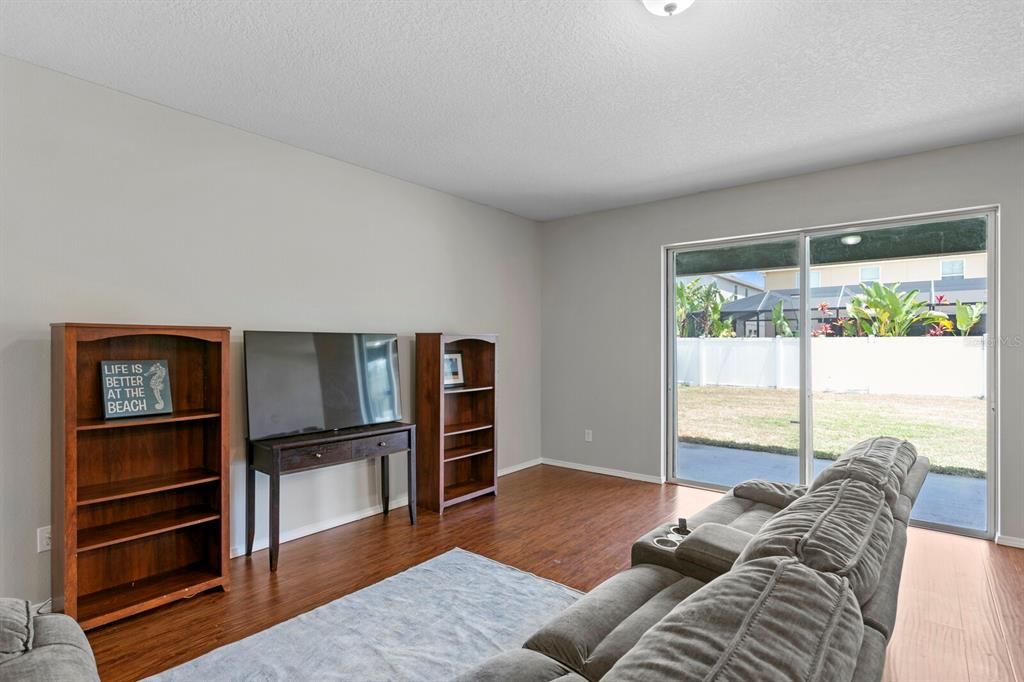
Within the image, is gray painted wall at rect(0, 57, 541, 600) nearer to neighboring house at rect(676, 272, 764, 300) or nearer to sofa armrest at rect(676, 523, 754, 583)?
neighboring house at rect(676, 272, 764, 300)

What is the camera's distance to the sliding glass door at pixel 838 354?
371 centimetres

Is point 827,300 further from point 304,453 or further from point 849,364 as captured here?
point 304,453

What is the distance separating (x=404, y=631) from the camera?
2.46 meters

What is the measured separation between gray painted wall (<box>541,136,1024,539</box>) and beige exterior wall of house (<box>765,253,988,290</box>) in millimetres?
232

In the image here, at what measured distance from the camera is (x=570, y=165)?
13.1 feet

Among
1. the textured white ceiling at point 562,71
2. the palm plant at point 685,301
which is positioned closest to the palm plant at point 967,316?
the textured white ceiling at point 562,71

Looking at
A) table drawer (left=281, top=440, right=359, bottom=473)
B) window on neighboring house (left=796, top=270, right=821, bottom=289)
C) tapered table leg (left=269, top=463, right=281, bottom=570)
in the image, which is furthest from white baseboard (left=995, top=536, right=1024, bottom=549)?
tapered table leg (left=269, top=463, right=281, bottom=570)

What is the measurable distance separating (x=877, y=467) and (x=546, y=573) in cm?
198

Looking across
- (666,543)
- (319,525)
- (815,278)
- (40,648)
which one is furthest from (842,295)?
(40,648)

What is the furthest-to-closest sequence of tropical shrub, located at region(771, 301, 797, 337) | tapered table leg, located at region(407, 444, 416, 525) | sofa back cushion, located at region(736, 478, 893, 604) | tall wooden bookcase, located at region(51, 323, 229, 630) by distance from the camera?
tropical shrub, located at region(771, 301, 797, 337) → tapered table leg, located at region(407, 444, 416, 525) → tall wooden bookcase, located at region(51, 323, 229, 630) → sofa back cushion, located at region(736, 478, 893, 604)

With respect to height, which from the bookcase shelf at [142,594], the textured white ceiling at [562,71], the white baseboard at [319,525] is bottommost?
the white baseboard at [319,525]

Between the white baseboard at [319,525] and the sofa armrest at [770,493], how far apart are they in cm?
266

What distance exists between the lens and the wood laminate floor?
228 cm

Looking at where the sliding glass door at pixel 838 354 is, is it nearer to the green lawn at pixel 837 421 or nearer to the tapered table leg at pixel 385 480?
the green lawn at pixel 837 421
